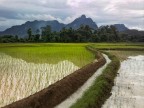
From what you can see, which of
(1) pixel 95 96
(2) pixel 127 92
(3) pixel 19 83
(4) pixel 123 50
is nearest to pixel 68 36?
(4) pixel 123 50

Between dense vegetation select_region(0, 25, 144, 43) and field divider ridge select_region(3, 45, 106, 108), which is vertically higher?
field divider ridge select_region(3, 45, 106, 108)

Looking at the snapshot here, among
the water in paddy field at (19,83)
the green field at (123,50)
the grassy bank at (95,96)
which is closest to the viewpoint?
the grassy bank at (95,96)

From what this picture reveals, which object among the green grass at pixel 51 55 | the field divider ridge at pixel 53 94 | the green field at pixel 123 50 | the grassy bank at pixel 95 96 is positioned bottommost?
the green field at pixel 123 50

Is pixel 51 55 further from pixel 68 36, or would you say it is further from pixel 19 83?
pixel 68 36

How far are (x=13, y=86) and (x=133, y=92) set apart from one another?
18.1ft

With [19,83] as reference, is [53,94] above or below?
above

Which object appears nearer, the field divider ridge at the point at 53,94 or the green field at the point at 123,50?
the field divider ridge at the point at 53,94

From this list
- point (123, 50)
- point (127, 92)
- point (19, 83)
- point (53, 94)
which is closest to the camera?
point (53, 94)

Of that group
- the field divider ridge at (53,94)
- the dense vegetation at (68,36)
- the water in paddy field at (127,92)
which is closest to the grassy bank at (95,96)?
the water in paddy field at (127,92)

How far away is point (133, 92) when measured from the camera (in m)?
15.4

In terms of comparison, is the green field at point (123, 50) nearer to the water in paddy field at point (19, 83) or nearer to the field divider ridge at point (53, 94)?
the water in paddy field at point (19, 83)

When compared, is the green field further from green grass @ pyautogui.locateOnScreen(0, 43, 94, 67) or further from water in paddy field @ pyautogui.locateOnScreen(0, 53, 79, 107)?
water in paddy field @ pyautogui.locateOnScreen(0, 53, 79, 107)

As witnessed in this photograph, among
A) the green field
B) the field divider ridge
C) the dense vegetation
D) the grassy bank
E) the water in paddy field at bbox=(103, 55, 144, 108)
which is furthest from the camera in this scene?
the dense vegetation

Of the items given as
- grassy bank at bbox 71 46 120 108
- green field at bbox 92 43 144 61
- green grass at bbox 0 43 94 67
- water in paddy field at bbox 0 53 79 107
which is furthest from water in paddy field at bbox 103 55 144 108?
green field at bbox 92 43 144 61
